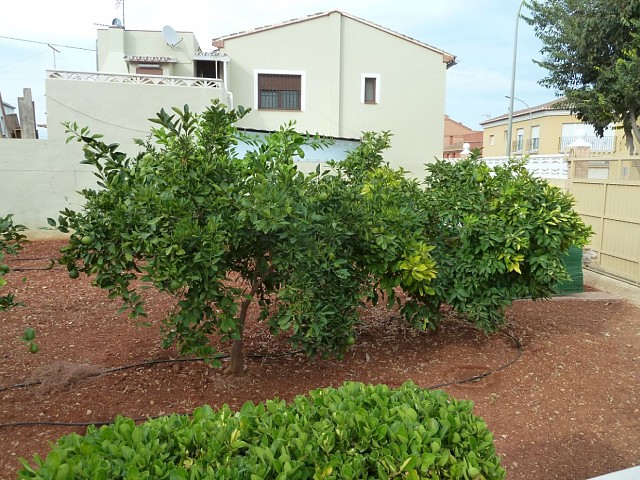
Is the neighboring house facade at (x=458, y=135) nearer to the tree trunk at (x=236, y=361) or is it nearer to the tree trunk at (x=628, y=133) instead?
the tree trunk at (x=628, y=133)

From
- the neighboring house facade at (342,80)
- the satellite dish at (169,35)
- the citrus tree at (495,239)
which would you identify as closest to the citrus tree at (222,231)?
the citrus tree at (495,239)

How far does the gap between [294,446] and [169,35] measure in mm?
18332

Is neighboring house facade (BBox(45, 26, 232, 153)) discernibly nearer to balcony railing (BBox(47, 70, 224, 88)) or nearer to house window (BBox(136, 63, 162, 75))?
balcony railing (BBox(47, 70, 224, 88))

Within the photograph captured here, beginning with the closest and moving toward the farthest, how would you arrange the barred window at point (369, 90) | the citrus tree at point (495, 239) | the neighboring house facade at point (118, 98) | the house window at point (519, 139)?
the citrus tree at point (495, 239) → the neighboring house facade at point (118, 98) → the barred window at point (369, 90) → the house window at point (519, 139)

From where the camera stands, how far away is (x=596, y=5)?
475 inches

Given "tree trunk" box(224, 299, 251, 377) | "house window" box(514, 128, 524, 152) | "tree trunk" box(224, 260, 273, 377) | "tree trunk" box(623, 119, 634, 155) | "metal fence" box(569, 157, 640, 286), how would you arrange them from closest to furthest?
"tree trunk" box(224, 260, 273, 377) < "tree trunk" box(224, 299, 251, 377) < "metal fence" box(569, 157, 640, 286) < "tree trunk" box(623, 119, 634, 155) < "house window" box(514, 128, 524, 152)

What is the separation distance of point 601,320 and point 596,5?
8816 mm

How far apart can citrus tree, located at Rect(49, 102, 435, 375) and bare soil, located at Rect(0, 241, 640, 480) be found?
600 millimetres

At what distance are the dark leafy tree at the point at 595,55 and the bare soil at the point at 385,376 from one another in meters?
7.69

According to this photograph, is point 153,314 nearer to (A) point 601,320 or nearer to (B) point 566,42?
(A) point 601,320

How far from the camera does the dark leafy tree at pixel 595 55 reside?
37.4ft

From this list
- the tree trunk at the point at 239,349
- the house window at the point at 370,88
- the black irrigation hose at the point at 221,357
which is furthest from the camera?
the house window at the point at 370,88

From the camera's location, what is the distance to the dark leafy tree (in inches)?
449

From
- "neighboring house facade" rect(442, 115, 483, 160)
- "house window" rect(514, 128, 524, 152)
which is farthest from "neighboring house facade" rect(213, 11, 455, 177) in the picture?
"neighboring house facade" rect(442, 115, 483, 160)
